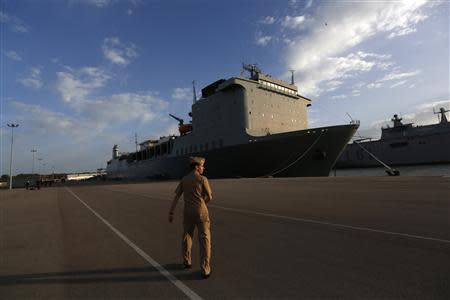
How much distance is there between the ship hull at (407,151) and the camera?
2212 inches

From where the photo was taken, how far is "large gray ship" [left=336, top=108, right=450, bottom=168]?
56438mm

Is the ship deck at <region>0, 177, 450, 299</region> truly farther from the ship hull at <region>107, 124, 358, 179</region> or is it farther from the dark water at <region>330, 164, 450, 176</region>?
the dark water at <region>330, 164, 450, 176</region>

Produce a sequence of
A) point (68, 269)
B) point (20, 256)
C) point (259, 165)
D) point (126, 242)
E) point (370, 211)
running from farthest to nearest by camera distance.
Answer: point (259, 165)
point (370, 211)
point (126, 242)
point (20, 256)
point (68, 269)

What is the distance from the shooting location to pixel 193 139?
43219 millimetres

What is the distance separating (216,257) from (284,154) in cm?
2640

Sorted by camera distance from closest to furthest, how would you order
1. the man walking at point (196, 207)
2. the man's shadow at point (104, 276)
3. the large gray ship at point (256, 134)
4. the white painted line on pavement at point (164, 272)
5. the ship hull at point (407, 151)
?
the white painted line on pavement at point (164, 272) → the man's shadow at point (104, 276) → the man walking at point (196, 207) → the large gray ship at point (256, 134) → the ship hull at point (407, 151)

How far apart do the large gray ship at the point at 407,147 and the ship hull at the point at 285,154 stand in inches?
902

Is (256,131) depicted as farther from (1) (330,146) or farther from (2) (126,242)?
(2) (126,242)

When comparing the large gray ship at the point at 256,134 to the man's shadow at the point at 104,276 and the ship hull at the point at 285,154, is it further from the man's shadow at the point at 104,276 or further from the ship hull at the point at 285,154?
the man's shadow at the point at 104,276

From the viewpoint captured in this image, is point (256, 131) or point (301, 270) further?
point (256, 131)

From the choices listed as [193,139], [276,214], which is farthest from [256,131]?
[276,214]

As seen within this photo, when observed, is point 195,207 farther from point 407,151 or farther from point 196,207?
point 407,151

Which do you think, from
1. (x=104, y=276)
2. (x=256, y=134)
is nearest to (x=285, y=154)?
(x=256, y=134)

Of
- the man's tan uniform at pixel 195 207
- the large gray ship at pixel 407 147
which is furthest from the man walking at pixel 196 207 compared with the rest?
the large gray ship at pixel 407 147
